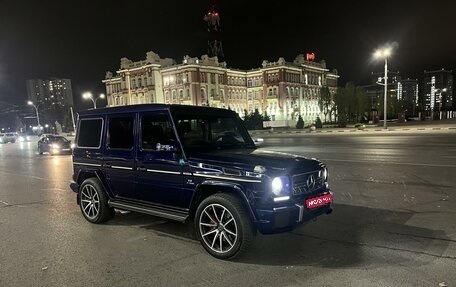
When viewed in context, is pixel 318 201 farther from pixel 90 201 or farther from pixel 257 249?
pixel 90 201

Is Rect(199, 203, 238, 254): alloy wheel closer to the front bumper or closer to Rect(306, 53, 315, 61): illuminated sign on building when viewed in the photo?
the front bumper

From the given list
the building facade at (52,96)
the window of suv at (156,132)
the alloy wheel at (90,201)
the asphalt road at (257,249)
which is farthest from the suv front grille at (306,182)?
the building facade at (52,96)

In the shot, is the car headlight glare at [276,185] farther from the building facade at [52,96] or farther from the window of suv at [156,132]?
the building facade at [52,96]

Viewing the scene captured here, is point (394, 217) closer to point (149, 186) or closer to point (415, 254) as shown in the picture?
point (415, 254)

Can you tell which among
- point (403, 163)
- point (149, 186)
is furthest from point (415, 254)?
point (403, 163)

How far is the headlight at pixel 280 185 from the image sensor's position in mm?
4574

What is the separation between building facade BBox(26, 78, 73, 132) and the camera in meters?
107

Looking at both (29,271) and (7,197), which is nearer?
(29,271)

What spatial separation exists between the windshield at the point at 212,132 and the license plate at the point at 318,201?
1578 mm

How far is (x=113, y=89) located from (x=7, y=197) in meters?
115

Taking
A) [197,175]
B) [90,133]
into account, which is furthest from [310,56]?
[197,175]

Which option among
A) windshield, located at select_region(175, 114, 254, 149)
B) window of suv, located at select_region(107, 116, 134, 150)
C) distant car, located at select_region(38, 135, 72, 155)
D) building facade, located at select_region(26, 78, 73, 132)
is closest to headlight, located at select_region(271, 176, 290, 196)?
windshield, located at select_region(175, 114, 254, 149)

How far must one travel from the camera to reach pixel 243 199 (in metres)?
4.77

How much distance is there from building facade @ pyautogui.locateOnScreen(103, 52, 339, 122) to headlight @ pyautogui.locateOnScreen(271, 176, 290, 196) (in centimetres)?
9231
